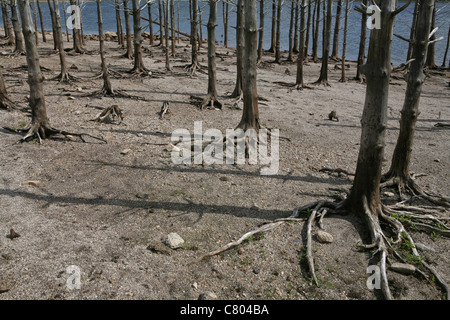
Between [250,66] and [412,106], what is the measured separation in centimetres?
343

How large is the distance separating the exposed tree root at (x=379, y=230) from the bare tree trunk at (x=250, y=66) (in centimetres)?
348

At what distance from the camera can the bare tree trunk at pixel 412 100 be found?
17.3 ft

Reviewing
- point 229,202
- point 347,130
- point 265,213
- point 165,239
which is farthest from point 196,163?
point 347,130

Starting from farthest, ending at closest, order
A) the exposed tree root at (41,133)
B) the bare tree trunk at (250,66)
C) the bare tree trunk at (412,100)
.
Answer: the bare tree trunk at (250,66)
the exposed tree root at (41,133)
the bare tree trunk at (412,100)

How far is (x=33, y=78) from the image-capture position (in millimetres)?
7168

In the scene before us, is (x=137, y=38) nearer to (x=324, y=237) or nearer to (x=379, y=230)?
(x=324, y=237)

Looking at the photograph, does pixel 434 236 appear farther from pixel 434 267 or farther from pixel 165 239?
pixel 165 239

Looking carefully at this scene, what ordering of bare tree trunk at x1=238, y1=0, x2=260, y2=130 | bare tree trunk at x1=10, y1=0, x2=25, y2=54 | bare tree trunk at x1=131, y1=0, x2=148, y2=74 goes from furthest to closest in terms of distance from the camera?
bare tree trunk at x1=10, y1=0, x2=25, y2=54 < bare tree trunk at x1=131, y1=0, x2=148, y2=74 < bare tree trunk at x1=238, y1=0, x2=260, y2=130

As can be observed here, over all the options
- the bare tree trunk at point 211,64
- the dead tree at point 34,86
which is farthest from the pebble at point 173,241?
the bare tree trunk at point 211,64

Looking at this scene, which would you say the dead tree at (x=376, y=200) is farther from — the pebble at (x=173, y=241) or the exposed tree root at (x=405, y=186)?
the exposed tree root at (x=405, y=186)

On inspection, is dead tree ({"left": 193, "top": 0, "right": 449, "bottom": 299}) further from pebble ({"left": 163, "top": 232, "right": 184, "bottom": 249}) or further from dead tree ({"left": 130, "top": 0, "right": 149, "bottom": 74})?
dead tree ({"left": 130, "top": 0, "right": 149, "bottom": 74})

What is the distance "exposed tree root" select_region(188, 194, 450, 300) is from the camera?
3723mm

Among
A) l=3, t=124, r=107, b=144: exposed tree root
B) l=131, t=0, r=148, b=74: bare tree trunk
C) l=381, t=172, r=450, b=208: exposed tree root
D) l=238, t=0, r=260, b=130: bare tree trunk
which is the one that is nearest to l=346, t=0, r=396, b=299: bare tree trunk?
l=381, t=172, r=450, b=208: exposed tree root

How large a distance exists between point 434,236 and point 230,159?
144 inches
